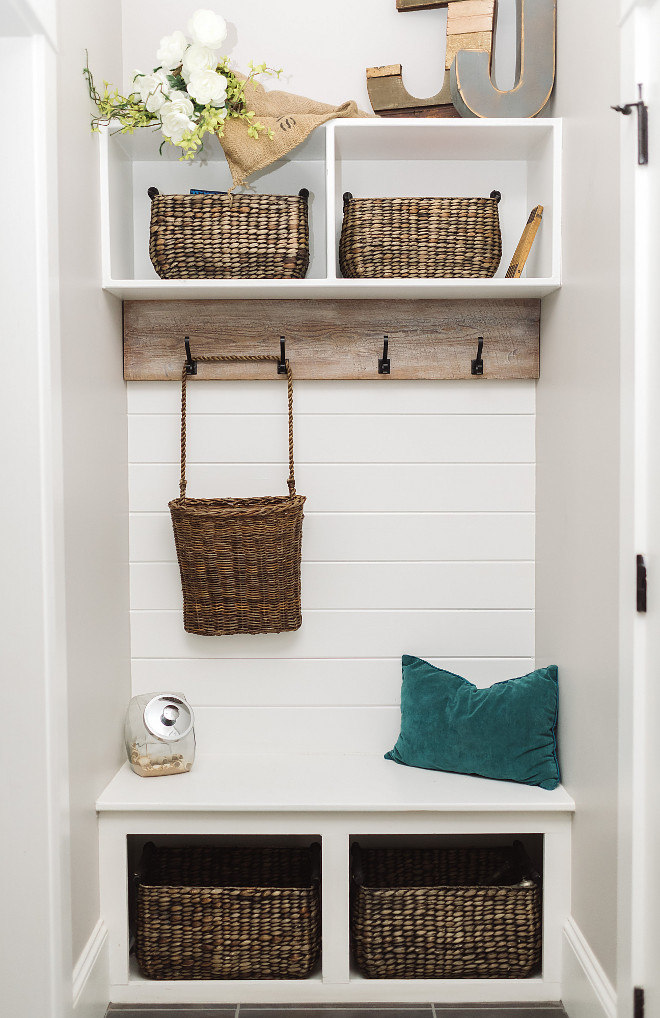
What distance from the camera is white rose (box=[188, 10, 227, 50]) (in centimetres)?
196

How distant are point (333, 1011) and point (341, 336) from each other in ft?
5.57

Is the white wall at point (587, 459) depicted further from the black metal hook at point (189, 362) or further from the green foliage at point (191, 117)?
the black metal hook at point (189, 362)

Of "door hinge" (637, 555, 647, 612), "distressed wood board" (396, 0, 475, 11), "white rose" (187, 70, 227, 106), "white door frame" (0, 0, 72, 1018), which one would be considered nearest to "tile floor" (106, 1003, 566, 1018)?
"white door frame" (0, 0, 72, 1018)

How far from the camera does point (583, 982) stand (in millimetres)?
1952

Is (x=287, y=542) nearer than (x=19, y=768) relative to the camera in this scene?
No

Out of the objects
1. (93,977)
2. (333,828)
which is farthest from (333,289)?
(93,977)

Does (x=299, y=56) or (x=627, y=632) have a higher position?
(x=299, y=56)

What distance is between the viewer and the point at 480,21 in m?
2.18

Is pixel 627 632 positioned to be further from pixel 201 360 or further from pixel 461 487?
pixel 201 360

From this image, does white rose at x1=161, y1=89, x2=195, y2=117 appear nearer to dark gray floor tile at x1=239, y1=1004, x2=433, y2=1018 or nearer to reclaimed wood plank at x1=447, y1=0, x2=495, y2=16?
reclaimed wood plank at x1=447, y1=0, x2=495, y2=16

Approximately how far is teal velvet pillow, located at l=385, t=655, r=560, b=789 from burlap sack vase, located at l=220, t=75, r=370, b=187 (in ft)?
4.54

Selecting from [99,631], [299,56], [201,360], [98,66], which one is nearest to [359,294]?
[201,360]

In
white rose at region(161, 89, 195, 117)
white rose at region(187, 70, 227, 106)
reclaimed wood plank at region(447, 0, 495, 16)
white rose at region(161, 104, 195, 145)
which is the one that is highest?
reclaimed wood plank at region(447, 0, 495, 16)

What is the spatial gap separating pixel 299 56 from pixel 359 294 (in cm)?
68
